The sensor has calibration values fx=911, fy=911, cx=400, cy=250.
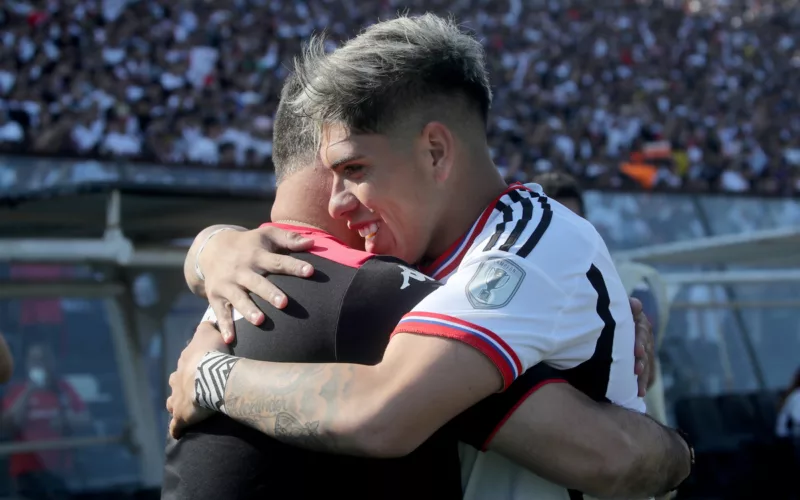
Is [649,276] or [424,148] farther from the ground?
[424,148]

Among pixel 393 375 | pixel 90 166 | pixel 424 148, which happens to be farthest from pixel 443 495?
pixel 90 166

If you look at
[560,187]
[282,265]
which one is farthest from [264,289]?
[560,187]

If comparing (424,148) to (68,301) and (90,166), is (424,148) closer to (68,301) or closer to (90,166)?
(90,166)

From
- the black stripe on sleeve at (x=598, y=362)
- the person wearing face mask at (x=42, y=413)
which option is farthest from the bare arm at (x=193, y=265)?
the person wearing face mask at (x=42, y=413)

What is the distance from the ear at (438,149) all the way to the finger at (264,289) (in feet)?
1.37

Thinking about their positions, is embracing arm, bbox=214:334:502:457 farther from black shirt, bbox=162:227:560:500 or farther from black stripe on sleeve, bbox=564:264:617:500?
black stripe on sleeve, bbox=564:264:617:500

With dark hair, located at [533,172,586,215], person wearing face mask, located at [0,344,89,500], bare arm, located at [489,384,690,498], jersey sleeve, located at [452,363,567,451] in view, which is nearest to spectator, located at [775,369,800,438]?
dark hair, located at [533,172,586,215]

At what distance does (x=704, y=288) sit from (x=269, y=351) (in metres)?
6.62

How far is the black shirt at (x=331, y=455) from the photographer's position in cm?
154

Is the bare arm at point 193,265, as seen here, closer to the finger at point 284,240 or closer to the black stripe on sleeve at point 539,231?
the finger at point 284,240

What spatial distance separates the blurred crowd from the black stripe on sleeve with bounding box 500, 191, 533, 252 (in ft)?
14.2

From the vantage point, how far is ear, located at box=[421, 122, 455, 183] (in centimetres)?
182

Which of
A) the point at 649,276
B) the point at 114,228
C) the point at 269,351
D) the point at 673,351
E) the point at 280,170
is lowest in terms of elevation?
the point at 673,351

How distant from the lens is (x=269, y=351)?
1.61 meters
